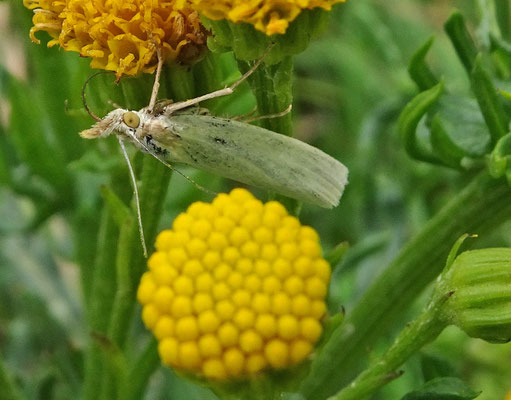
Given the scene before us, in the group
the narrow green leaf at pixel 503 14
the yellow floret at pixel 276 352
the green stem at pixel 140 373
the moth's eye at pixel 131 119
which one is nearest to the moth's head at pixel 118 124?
the moth's eye at pixel 131 119

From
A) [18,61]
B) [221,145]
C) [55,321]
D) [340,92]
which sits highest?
[221,145]

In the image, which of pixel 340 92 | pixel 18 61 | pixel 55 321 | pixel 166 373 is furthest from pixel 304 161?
pixel 18 61

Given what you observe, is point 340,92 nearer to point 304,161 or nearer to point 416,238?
point 416,238

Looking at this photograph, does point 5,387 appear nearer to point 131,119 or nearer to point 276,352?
point 131,119

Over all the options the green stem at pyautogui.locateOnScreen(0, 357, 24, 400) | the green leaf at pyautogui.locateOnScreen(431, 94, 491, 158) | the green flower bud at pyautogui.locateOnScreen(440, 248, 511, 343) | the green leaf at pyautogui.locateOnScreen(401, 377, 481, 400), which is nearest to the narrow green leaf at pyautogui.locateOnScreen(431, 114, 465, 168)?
the green leaf at pyautogui.locateOnScreen(431, 94, 491, 158)

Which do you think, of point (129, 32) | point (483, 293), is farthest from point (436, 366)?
point (129, 32)

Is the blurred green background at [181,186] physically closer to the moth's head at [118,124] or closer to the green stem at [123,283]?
the moth's head at [118,124]
